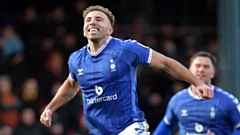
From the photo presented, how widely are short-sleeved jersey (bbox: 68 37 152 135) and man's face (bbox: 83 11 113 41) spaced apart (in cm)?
16

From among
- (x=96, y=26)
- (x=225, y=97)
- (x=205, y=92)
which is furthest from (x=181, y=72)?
(x=225, y=97)

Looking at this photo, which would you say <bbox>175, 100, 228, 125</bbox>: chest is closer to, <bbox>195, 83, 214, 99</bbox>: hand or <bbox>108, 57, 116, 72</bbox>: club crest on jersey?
<bbox>195, 83, 214, 99</bbox>: hand

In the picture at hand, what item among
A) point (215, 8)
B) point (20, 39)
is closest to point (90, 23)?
point (20, 39)

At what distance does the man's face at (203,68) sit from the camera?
305 inches

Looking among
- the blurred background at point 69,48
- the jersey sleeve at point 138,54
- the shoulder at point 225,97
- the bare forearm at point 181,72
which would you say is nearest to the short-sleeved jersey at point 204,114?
the shoulder at point 225,97

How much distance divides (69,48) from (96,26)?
20.7 feet

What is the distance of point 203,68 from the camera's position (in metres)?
7.79

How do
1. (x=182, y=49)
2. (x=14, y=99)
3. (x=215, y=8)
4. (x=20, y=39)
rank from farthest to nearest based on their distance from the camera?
(x=215, y=8)
(x=182, y=49)
(x=20, y=39)
(x=14, y=99)

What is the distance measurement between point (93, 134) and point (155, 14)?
30.9ft

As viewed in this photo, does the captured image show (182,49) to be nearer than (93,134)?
No

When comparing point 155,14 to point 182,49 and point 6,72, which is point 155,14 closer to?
point 182,49

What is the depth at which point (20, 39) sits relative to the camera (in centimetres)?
1221

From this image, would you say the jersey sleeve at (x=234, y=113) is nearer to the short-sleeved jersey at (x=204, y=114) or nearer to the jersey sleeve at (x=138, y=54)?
the short-sleeved jersey at (x=204, y=114)

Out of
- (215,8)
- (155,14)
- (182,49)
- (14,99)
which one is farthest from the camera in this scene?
(215,8)
